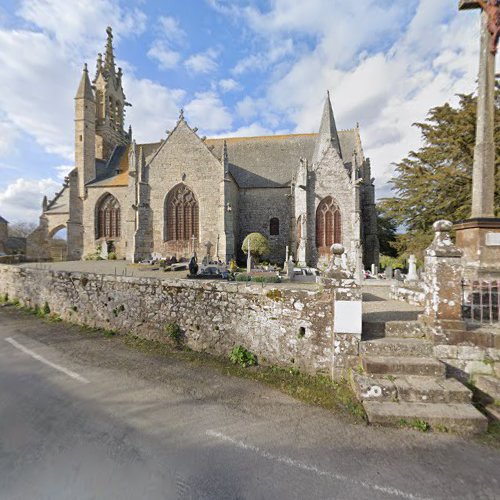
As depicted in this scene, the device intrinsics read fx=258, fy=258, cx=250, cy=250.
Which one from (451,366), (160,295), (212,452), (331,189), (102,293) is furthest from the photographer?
(331,189)

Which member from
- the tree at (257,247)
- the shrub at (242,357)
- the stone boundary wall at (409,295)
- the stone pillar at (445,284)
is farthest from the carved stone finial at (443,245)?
the tree at (257,247)

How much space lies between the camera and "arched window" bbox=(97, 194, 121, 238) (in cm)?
2623

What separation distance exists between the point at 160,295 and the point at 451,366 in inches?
244

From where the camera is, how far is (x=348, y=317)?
4414mm

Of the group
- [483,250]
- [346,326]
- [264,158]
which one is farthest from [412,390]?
[264,158]

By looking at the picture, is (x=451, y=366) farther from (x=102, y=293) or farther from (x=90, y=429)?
(x=102, y=293)

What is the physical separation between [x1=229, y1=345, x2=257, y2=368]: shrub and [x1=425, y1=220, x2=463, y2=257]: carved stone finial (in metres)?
3.92

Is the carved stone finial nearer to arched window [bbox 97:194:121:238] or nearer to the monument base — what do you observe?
the monument base

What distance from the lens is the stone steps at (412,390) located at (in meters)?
3.60

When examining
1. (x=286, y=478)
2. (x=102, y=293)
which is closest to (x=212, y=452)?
(x=286, y=478)

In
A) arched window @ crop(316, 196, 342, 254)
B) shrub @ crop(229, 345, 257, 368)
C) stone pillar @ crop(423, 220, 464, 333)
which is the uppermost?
arched window @ crop(316, 196, 342, 254)

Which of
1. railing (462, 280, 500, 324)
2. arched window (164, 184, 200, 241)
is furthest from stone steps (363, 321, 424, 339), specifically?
arched window (164, 184, 200, 241)

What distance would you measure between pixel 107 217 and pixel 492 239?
28870 millimetres

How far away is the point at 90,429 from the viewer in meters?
3.61
